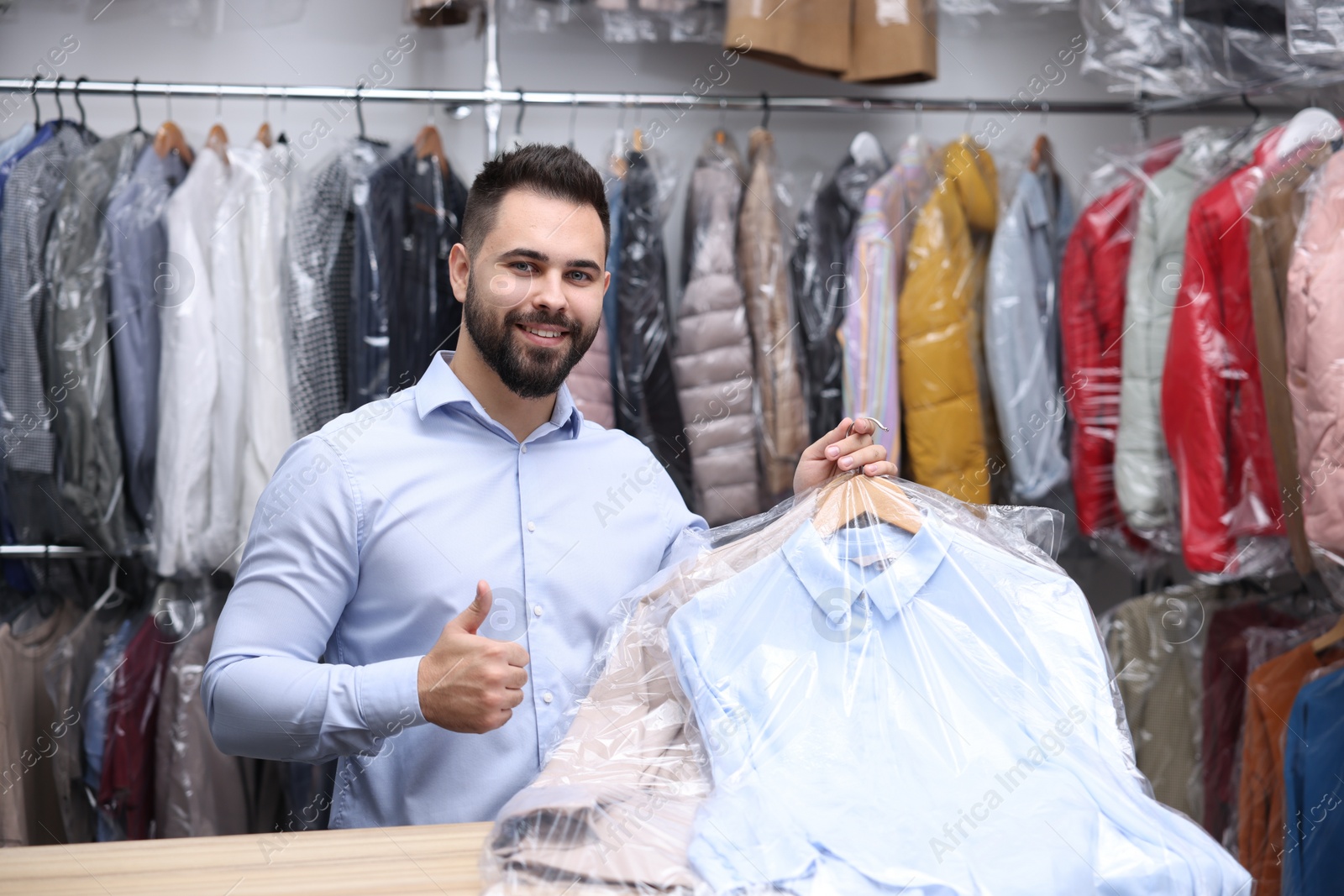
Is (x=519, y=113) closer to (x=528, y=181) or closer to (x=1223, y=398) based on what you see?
(x=528, y=181)

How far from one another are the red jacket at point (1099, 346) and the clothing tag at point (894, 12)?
1.92 feet

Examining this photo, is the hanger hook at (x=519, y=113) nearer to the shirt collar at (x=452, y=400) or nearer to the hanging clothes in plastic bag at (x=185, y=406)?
the hanging clothes in plastic bag at (x=185, y=406)

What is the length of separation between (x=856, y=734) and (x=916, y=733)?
2.1 inches

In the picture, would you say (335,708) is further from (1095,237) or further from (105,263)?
(1095,237)

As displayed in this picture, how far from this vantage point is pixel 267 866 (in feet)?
3.01

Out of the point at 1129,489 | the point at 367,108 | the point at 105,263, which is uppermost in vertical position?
the point at 367,108

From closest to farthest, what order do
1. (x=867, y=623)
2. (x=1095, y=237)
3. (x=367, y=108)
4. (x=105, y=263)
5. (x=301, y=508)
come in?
(x=867, y=623)
(x=301, y=508)
(x=105, y=263)
(x=1095, y=237)
(x=367, y=108)

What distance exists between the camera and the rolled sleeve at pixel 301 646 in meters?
1.08

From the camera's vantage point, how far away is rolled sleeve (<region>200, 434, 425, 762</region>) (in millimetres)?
1078

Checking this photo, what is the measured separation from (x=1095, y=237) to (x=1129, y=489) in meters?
0.54

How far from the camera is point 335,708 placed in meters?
1.08

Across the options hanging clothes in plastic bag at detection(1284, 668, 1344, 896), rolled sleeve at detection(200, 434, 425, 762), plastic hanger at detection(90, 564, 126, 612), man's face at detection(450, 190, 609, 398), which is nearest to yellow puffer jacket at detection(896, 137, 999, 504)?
hanging clothes in plastic bag at detection(1284, 668, 1344, 896)

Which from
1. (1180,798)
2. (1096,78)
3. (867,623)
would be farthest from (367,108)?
(1180,798)

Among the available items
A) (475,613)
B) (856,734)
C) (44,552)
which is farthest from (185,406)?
(856,734)
